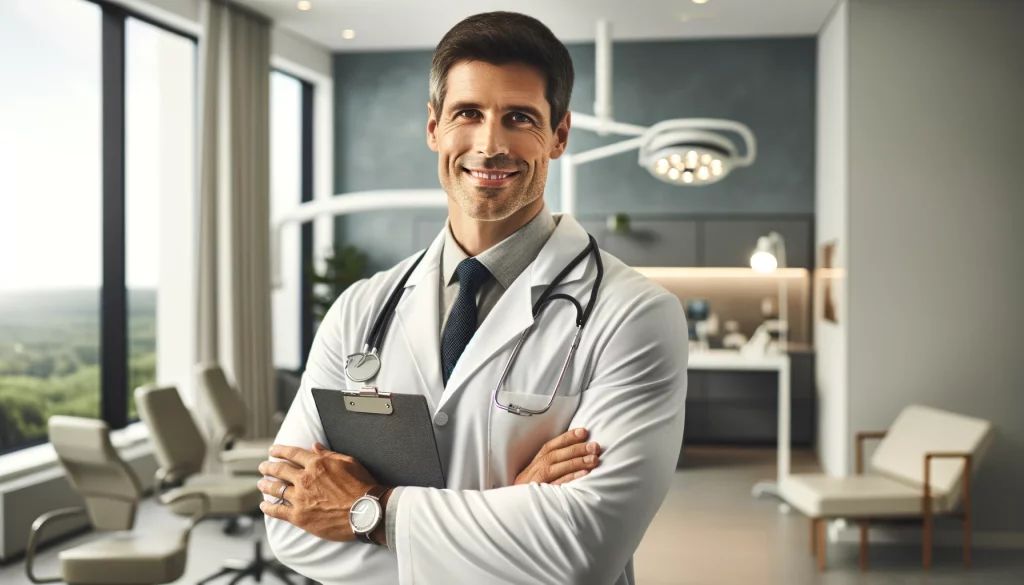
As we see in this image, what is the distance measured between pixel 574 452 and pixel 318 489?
0.40 metres

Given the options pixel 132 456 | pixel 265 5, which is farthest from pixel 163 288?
pixel 265 5

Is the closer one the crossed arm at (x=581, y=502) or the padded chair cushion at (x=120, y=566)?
the crossed arm at (x=581, y=502)

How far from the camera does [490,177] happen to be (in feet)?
4.63

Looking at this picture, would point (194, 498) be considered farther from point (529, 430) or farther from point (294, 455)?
point (529, 430)

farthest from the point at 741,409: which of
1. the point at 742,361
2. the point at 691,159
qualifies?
the point at 691,159

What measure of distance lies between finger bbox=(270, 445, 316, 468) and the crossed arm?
43 mm

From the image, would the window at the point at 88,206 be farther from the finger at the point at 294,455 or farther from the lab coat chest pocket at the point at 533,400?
the lab coat chest pocket at the point at 533,400

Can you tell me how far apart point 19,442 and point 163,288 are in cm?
160

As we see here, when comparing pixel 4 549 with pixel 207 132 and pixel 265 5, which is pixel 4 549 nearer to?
pixel 207 132

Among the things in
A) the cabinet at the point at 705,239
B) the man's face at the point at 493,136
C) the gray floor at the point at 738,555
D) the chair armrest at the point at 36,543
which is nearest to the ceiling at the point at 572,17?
the cabinet at the point at 705,239

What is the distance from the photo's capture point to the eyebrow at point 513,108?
1401mm

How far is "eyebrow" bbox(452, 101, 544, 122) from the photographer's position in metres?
1.40

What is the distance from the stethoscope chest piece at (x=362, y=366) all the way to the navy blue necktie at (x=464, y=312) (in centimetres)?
11

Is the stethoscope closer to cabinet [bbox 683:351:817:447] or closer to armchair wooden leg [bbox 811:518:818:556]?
armchair wooden leg [bbox 811:518:818:556]
